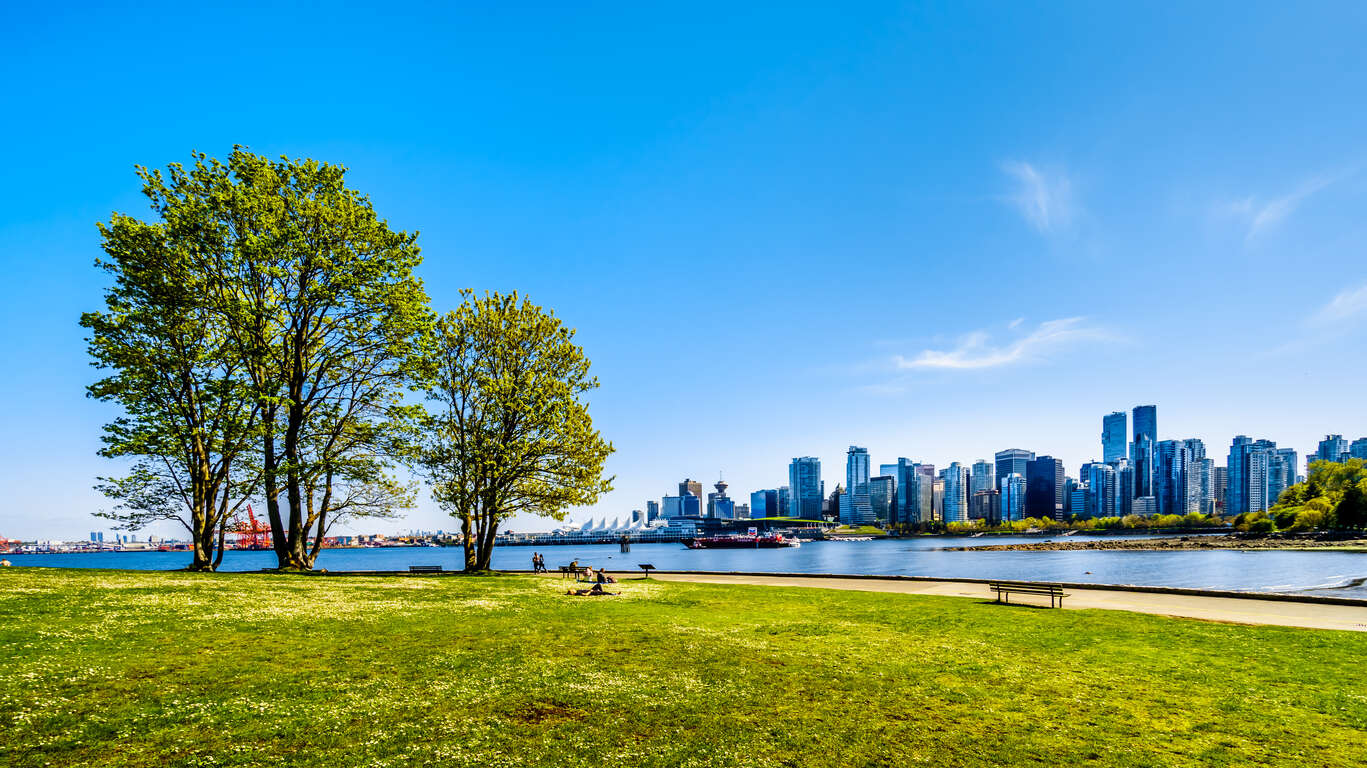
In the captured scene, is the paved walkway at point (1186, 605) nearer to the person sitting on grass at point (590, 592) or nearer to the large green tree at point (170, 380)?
the person sitting on grass at point (590, 592)

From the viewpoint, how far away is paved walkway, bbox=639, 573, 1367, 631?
2172 cm

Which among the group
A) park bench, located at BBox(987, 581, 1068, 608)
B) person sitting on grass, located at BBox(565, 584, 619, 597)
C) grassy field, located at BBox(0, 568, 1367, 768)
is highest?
grassy field, located at BBox(0, 568, 1367, 768)

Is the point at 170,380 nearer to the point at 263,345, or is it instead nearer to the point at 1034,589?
the point at 263,345

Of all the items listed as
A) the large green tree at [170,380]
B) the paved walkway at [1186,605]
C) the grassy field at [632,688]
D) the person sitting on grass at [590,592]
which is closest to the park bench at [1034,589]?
the paved walkway at [1186,605]

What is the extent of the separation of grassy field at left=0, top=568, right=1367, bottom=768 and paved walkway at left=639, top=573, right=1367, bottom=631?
3.27 meters

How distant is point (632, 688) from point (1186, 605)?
Result: 958 inches

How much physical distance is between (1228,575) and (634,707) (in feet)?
293

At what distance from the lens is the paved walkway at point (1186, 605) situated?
2172 centimetres

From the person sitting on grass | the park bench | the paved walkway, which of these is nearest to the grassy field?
the paved walkway

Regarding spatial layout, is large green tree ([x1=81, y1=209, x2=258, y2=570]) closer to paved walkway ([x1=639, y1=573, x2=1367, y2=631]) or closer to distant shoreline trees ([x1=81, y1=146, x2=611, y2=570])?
distant shoreline trees ([x1=81, y1=146, x2=611, y2=570])

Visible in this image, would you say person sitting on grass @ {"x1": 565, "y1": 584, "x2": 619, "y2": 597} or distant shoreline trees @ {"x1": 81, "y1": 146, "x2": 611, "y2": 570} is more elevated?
distant shoreline trees @ {"x1": 81, "y1": 146, "x2": 611, "y2": 570}

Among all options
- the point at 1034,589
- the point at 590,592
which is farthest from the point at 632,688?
the point at 1034,589

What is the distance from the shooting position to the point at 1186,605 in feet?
83.5

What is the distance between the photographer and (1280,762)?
30.5 feet
